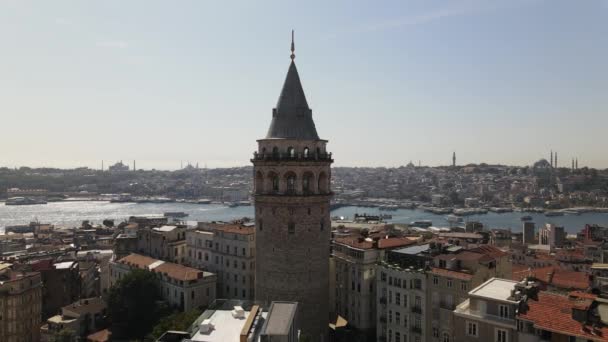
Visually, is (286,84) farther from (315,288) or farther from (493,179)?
(493,179)

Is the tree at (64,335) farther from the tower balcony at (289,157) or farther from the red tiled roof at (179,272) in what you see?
the tower balcony at (289,157)

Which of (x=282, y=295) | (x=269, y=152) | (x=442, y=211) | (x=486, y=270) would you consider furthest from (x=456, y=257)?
(x=442, y=211)

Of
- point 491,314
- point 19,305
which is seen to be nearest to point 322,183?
point 491,314

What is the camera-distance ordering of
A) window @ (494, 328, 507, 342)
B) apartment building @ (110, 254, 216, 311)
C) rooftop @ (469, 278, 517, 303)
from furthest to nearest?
apartment building @ (110, 254, 216, 311) → rooftop @ (469, 278, 517, 303) → window @ (494, 328, 507, 342)

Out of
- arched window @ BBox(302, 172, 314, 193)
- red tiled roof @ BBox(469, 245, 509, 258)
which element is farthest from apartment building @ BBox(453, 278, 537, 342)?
arched window @ BBox(302, 172, 314, 193)

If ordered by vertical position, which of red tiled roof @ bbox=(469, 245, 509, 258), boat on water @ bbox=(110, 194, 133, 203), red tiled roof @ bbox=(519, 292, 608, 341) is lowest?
boat on water @ bbox=(110, 194, 133, 203)

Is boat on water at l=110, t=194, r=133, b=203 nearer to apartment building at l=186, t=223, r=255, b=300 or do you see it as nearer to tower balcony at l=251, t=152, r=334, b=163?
apartment building at l=186, t=223, r=255, b=300
